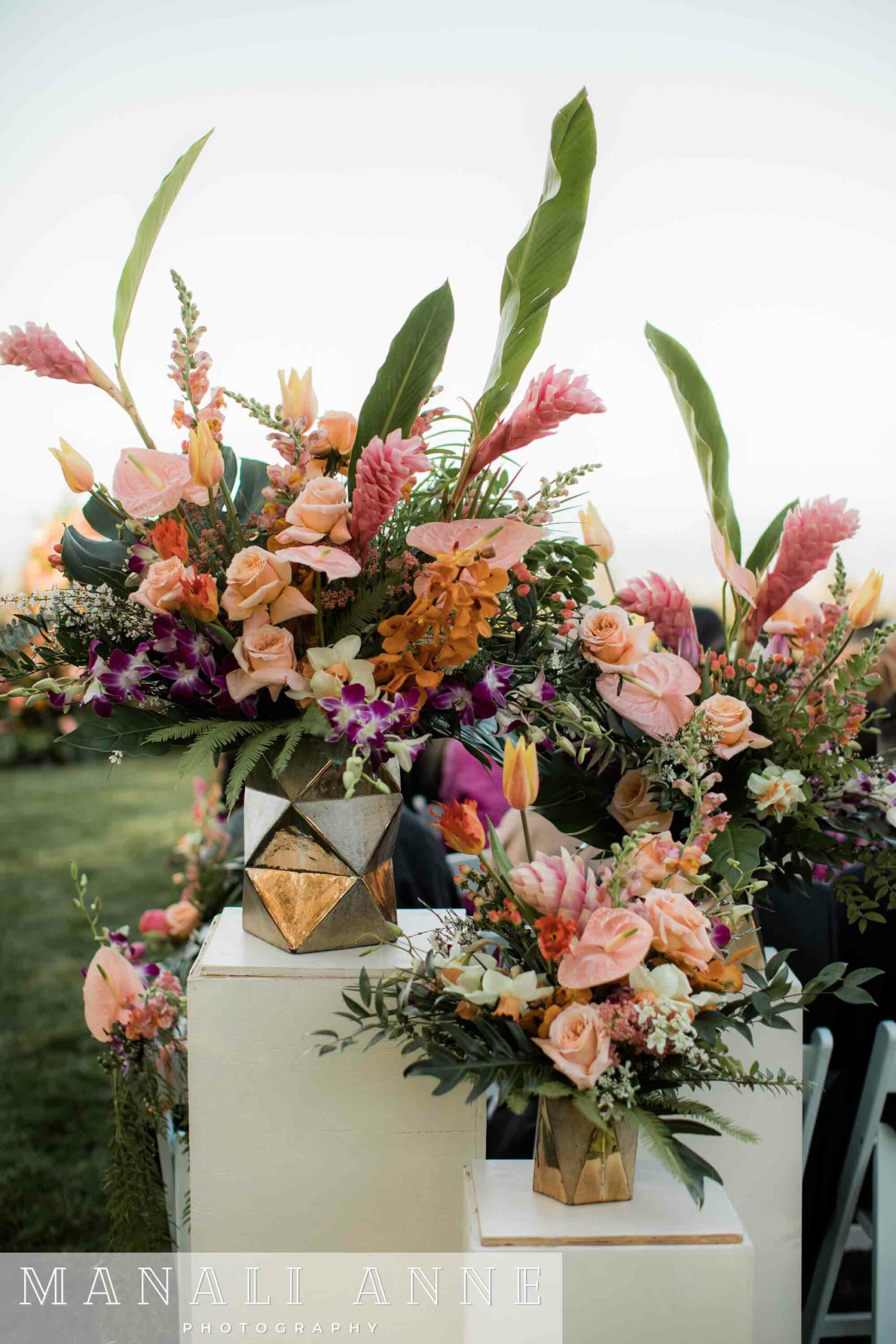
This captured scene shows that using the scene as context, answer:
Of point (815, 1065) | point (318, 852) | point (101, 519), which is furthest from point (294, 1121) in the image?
point (815, 1065)

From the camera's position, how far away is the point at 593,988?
734 millimetres

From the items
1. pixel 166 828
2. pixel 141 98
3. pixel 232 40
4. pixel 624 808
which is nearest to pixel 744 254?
pixel 232 40

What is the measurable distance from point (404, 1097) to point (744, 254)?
2431 mm

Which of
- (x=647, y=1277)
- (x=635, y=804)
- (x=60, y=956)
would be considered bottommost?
(x=60, y=956)

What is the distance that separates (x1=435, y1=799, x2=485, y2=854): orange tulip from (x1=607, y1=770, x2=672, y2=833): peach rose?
0.66 feet

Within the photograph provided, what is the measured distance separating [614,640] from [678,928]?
26cm

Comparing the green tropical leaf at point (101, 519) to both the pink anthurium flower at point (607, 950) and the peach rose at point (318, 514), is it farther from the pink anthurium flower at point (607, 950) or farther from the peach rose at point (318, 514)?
the pink anthurium flower at point (607, 950)

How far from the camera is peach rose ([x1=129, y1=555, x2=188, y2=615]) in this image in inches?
29.3

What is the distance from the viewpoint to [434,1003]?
2.52 ft

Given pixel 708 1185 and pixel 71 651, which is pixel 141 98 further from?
pixel 708 1185

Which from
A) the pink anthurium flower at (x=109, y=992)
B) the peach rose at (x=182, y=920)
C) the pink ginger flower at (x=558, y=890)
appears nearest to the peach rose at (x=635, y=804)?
the pink ginger flower at (x=558, y=890)

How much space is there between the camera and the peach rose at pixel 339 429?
2.69ft

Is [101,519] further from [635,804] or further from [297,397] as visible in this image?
[635,804]

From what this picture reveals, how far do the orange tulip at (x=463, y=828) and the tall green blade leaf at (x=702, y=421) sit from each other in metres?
0.42
